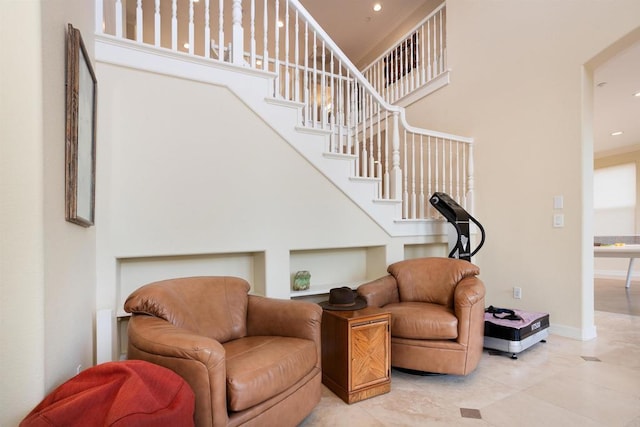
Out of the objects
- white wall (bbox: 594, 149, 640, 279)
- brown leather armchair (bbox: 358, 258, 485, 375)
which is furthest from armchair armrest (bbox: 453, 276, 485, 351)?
white wall (bbox: 594, 149, 640, 279)

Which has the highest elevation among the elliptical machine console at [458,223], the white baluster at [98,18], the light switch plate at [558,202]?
the white baluster at [98,18]

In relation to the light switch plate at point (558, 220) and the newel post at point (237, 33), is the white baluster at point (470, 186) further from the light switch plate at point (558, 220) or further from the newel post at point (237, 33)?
the newel post at point (237, 33)

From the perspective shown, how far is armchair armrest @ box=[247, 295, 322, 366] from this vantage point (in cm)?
197

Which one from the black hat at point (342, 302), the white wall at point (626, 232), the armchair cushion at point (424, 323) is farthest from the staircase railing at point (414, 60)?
the white wall at point (626, 232)

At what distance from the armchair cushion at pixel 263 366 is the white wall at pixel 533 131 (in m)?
2.79

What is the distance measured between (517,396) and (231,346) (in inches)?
72.3

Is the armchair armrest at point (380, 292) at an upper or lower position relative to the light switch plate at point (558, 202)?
lower

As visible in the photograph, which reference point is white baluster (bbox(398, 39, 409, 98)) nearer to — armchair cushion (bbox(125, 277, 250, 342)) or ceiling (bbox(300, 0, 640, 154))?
ceiling (bbox(300, 0, 640, 154))

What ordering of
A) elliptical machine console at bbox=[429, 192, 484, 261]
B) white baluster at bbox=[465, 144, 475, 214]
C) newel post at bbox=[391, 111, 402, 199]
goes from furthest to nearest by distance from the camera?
1. white baluster at bbox=[465, 144, 475, 214]
2. newel post at bbox=[391, 111, 402, 199]
3. elliptical machine console at bbox=[429, 192, 484, 261]

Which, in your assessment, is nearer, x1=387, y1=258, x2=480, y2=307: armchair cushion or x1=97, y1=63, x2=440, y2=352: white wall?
x1=97, y1=63, x2=440, y2=352: white wall

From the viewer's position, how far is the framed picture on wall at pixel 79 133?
4.78 ft

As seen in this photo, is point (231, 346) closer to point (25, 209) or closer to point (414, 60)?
point (25, 209)

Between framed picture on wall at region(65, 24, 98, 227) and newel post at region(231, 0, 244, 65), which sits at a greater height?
newel post at region(231, 0, 244, 65)

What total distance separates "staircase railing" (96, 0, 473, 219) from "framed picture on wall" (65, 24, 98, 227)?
2.41 ft
